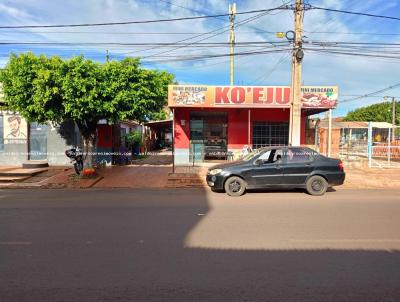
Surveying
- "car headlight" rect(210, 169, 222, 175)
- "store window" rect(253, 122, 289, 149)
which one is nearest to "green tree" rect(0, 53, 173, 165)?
"car headlight" rect(210, 169, 222, 175)

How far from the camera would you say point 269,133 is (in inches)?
804

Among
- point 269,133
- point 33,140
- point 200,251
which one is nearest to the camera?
point 200,251

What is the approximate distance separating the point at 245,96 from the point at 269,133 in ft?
10.8

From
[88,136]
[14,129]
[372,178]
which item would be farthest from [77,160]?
[372,178]

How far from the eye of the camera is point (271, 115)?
2027 cm

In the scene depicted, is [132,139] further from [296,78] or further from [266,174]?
[266,174]

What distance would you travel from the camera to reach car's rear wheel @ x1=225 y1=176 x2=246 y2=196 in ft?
36.5

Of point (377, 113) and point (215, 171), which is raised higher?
point (377, 113)

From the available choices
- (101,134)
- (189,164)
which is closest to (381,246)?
(189,164)

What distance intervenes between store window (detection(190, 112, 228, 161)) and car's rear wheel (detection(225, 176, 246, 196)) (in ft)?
29.6

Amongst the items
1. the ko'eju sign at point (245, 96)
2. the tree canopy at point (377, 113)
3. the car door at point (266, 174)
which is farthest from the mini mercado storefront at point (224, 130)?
the tree canopy at point (377, 113)

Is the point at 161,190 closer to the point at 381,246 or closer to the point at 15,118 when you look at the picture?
the point at 381,246

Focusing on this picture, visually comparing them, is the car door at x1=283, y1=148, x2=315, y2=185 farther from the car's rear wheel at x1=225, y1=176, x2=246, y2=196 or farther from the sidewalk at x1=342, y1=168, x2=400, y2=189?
the sidewalk at x1=342, y1=168, x2=400, y2=189

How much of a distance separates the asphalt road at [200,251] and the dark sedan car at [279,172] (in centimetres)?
152
